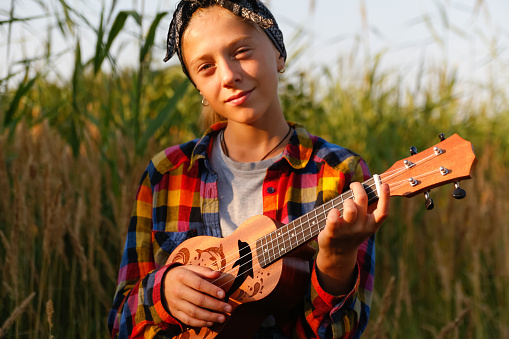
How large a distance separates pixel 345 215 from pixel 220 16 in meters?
0.69

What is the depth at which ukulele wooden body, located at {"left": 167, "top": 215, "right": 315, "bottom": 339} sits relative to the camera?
4.50 ft

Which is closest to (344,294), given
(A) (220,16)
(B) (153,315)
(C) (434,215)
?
(B) (153,315)

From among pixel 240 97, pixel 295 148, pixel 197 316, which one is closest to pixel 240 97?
pixel 240 97

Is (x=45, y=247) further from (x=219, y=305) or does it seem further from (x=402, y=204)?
(x=402, y=204)

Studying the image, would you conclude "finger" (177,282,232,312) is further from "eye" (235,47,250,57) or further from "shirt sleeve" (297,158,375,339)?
"eye" (235,47,250,57)

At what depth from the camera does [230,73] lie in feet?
4.74

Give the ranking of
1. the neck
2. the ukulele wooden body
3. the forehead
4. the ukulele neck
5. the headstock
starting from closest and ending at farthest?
the headstock, the ukulele neck, the ukulele wooden body, the forehead, the neck

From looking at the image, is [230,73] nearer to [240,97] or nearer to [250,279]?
[240,97]

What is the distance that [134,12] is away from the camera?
2039mm

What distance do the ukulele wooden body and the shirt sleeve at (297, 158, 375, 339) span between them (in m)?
0.06

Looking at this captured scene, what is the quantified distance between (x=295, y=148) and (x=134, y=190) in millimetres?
791

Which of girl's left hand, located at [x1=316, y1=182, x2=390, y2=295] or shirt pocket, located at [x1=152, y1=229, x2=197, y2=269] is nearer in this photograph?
girl's left hand, located at [x1=316, y1=182, x2=390, y2=295]

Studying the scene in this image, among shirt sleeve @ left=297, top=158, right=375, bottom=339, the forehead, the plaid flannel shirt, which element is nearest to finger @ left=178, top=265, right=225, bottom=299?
the plaid flannel shirt

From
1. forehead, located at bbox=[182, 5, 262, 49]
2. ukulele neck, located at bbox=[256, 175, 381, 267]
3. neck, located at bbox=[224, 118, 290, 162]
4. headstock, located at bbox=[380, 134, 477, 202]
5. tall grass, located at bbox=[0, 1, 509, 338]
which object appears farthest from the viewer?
tall grass, located at bbox=[0, 1, 509, 338]
